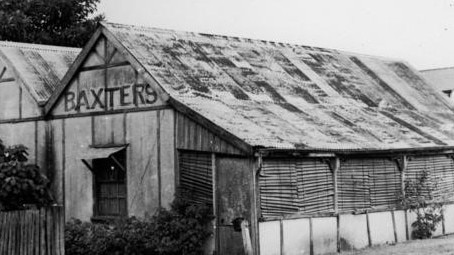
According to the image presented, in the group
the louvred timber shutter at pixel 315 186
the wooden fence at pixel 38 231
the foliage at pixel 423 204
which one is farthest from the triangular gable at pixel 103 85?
the foliage at pixel 423 204

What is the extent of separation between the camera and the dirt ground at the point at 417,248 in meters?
20.1

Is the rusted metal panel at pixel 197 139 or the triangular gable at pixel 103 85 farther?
the triangular gable at pixel 103 85

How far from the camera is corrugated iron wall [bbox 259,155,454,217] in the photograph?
64.0 feet

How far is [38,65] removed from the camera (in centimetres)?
2673

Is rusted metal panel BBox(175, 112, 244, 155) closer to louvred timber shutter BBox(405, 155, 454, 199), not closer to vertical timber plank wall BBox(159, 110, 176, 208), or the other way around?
vertical timber plank wall BBox(159, 110, 176, 208)

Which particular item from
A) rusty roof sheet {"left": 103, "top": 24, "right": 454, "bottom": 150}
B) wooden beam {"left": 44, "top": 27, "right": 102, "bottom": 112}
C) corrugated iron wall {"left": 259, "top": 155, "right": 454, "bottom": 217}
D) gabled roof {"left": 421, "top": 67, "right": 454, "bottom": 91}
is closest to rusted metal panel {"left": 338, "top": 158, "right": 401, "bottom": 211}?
corrugated iron wall {"left": 259, "top": 155, "right": 454, "bottom": 217}

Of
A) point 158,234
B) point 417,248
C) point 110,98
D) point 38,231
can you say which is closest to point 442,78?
point 417,248

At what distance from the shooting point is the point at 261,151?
18578 millimetres

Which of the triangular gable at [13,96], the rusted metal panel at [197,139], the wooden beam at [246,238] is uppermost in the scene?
the triangular gable at [13,96]

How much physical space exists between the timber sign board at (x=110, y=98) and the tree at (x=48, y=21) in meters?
17.8

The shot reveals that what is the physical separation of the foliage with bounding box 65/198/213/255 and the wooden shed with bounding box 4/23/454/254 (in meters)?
0.47

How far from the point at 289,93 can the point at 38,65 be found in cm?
803

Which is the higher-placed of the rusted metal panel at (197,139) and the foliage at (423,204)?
the rusted metal panel at (197,139)

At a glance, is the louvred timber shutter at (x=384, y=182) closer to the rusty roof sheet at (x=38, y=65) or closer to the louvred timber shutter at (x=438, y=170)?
the louvred timber shutter at (x=438, y=170)
